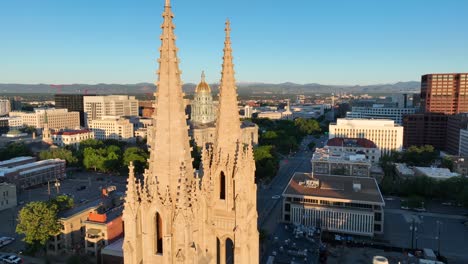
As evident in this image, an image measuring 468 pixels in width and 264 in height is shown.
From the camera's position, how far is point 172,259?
16.8 m

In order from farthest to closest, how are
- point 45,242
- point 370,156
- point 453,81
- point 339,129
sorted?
point 453,81 → point 339,129 → point 370,156 → point 45,242

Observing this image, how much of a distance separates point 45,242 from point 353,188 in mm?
57533


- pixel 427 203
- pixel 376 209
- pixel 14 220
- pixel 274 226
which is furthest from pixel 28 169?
pixel 427 203

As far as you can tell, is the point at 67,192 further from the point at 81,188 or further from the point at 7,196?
the point at 7,196

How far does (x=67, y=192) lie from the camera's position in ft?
320

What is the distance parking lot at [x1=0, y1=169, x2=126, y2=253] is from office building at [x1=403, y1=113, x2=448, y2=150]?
116 m

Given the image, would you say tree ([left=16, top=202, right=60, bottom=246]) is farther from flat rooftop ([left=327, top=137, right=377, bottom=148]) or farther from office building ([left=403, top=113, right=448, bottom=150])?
office building ([left=403, top=113, right=448, bottom=150])

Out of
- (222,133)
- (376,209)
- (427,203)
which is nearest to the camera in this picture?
(222,133)

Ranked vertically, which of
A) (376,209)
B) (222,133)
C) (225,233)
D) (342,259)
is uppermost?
(222,133)

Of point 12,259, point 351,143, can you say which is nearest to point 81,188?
point 12,259

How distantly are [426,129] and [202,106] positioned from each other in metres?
93.1

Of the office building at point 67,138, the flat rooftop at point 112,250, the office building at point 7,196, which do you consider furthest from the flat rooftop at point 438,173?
the office building at point 67,138

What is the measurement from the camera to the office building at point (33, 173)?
320 ft

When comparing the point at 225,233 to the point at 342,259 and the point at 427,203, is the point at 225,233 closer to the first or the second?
the point at 342,259
